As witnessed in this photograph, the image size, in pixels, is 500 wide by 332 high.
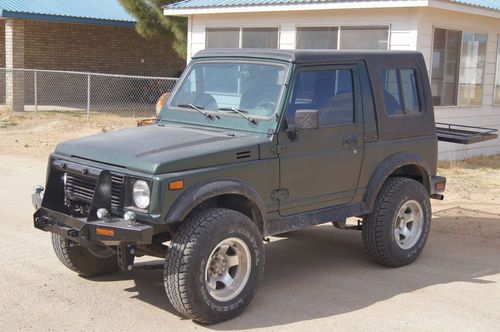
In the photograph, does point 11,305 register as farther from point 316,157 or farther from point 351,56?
point 351,56

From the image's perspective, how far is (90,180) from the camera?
509 cm

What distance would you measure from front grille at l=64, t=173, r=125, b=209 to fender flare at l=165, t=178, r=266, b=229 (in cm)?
44

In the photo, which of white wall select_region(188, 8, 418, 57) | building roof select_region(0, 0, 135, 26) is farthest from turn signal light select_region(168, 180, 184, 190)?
building roof select_region(0, 0, 135, 26)

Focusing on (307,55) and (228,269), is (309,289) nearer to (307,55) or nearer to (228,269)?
(228,269)

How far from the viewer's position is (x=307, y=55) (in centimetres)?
573

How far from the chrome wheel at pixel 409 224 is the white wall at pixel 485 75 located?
6190mm

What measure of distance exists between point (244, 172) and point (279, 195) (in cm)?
43

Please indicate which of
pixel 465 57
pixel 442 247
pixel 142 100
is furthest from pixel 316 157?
pixel 142 100

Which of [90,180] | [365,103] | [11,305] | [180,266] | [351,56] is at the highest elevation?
[351,56]

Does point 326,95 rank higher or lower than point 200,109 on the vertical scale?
higher

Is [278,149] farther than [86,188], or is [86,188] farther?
[278,149]

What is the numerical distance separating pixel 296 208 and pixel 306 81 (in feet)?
3.43

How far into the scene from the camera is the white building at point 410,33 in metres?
12.3

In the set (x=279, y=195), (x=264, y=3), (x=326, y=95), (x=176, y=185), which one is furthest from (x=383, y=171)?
(x=264, y=3)
